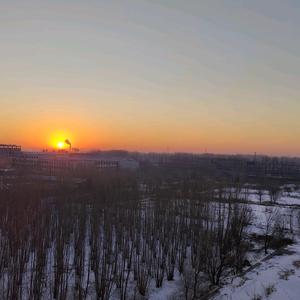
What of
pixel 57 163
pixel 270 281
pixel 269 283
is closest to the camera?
pixel 269 283

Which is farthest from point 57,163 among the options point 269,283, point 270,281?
point 269,283

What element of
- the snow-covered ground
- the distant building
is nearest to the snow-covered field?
the snow-covered ground

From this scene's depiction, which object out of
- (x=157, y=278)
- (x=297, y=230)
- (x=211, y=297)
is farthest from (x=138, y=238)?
(x=297, y=230)

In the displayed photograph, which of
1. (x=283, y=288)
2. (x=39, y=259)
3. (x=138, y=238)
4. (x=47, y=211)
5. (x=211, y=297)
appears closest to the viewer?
(x=39, y=259)

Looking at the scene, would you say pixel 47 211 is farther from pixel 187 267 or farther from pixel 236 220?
pixel 236 220

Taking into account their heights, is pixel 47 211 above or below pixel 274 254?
above

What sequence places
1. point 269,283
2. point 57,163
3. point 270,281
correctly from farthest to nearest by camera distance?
point 57,163 < point 270,281 < point 269,283

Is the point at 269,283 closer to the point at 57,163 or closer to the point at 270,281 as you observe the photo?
the point at 270,281

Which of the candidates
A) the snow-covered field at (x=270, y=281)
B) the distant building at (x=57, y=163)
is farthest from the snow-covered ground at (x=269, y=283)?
the distant building at (x=57, y=163)

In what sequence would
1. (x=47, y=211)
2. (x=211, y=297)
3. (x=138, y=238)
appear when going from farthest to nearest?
1. (x=47, y=211)
2. (x=138, y=238)
3. (x=211, y=297)
